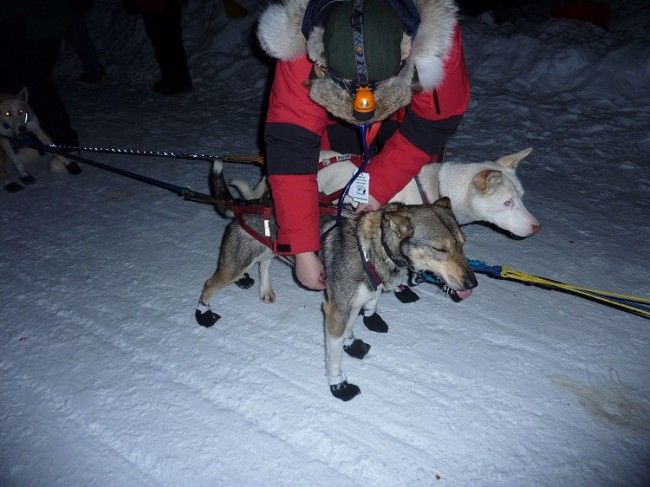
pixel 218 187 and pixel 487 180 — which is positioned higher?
pixel 218 187

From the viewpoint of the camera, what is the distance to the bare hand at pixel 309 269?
206 cm

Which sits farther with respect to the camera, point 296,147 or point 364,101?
point 296,147

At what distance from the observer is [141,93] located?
745cm

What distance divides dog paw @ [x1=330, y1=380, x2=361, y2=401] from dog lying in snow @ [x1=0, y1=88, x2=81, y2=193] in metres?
4.08

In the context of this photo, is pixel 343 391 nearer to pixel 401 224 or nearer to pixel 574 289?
pixel 401 224

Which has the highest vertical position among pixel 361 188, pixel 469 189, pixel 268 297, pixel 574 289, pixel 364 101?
pixel 364 101

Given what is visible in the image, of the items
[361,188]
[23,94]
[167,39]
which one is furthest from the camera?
[167,39]

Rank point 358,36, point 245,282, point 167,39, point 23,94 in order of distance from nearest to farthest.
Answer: point 358,36
point 245,282
point 23,94
point 167,39

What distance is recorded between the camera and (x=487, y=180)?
2746 millimetres

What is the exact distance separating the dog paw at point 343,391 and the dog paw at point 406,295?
2.80ft

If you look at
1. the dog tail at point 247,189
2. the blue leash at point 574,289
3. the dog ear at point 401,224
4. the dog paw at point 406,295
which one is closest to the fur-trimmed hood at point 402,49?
the dog ear at point 401,224

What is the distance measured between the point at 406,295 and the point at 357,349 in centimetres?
61

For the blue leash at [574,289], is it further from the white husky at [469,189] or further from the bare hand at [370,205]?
the white husky at [469,189]

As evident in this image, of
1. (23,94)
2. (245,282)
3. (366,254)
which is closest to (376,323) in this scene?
(366,254)
